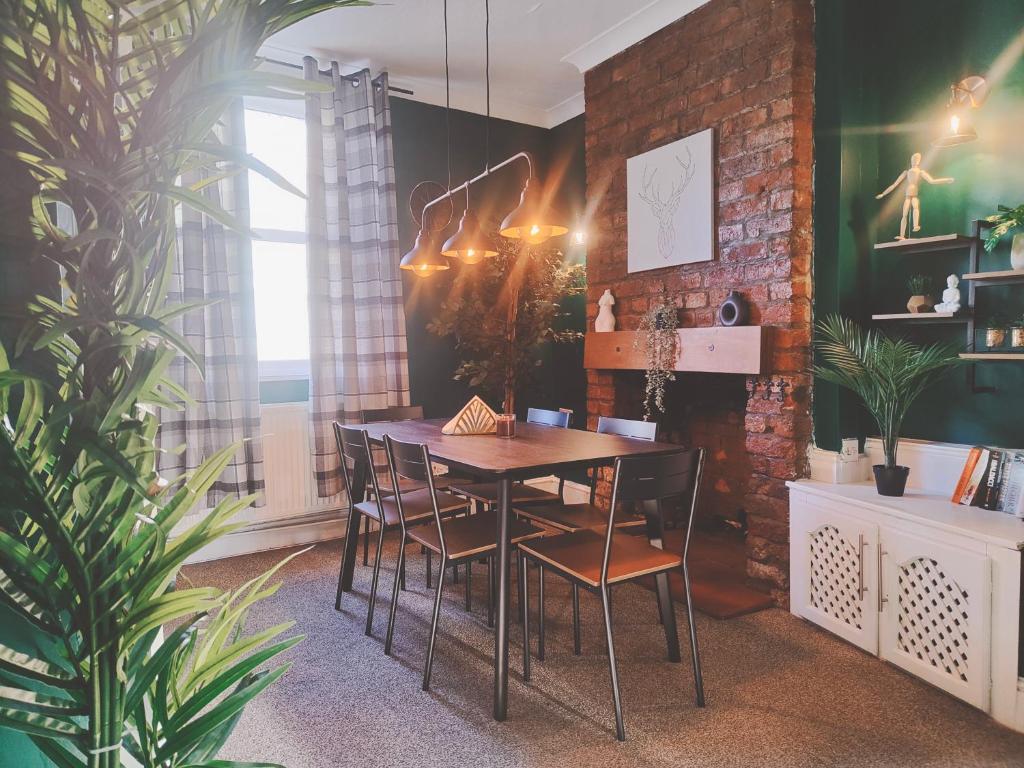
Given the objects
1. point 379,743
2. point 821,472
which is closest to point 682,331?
point 821,472

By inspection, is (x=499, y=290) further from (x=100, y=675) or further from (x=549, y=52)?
(x=100, y=675)

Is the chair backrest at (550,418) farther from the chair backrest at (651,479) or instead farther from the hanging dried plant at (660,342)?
the chair backrest at (651,479)

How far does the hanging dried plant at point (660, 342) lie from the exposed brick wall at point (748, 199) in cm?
9

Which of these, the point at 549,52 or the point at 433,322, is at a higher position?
the point at 549,52

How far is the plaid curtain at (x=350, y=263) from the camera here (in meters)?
3.89

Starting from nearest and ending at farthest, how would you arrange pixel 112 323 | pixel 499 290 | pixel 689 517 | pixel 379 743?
1. pixel 112 323
2. pixel 379 743
3. pixel 689 517
4. pixel 499 290

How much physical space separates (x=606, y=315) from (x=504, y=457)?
187 cm

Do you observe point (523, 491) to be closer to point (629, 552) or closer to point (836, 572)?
point (629, 552)

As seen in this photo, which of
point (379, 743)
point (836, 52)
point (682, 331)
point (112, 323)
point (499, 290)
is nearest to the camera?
point (112, 323)

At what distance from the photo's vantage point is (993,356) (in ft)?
7.68

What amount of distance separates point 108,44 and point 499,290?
147 inches

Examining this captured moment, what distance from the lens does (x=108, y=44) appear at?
714 mm

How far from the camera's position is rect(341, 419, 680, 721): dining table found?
2.05 meters

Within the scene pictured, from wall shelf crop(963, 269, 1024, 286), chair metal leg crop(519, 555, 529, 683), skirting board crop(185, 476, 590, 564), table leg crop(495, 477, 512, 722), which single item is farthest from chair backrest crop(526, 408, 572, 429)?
wall shelf crop(963, 269, 1024, 286)
